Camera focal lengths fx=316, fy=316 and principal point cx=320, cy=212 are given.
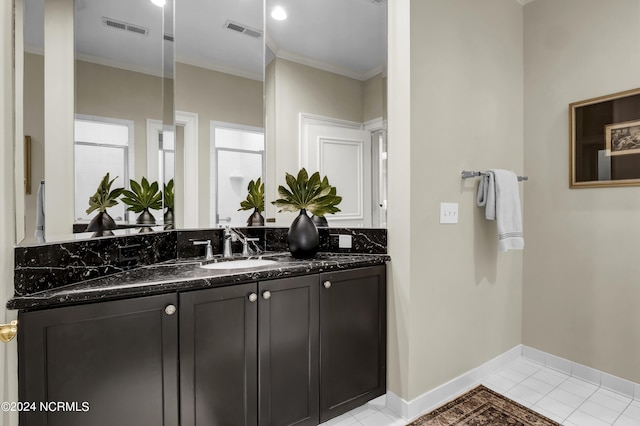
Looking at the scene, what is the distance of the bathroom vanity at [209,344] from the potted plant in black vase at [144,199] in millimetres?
296

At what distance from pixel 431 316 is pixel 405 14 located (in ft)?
5.88

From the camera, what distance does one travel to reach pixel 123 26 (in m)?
1.59

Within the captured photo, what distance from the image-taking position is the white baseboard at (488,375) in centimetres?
188

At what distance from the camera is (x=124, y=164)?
5.14 ft

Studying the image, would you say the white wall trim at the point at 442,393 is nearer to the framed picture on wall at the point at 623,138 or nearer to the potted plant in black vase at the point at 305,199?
the potted plant in black vase at the point at 305,199

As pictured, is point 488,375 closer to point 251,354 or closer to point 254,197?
point 251,354

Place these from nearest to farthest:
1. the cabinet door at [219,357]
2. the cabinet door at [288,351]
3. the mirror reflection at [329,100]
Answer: the cabinet door at [219,357] → the cabinet door at [288,351] → the mirror reflection at [329,100]

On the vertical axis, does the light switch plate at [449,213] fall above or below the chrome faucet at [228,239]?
above

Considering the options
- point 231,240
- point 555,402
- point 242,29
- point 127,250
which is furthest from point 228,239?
point 555,402

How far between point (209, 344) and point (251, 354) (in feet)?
0.70

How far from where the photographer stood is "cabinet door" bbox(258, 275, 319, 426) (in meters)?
1.49

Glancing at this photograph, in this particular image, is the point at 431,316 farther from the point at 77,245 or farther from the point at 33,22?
the point at 33,22

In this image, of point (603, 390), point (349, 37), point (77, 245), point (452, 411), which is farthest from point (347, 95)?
point (603, 390)

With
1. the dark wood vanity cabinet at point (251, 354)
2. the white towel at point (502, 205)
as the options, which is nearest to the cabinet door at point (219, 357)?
the dark wood vanity cabinet at point (251, 354)
